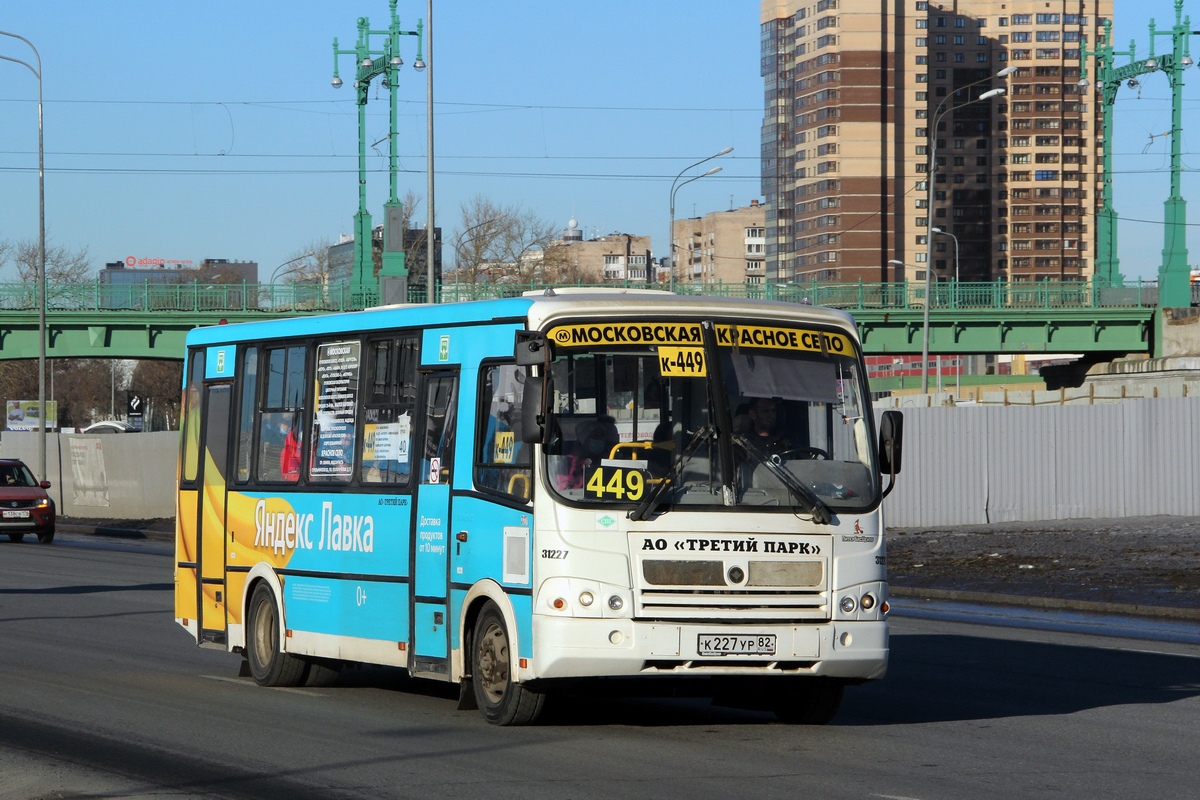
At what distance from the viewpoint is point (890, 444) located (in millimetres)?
10453

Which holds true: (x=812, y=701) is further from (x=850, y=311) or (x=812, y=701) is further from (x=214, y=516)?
(x=850, y=311)

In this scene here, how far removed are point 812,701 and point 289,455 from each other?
14.5 feet

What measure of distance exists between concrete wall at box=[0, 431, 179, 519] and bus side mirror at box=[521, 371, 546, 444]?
38.0 meters

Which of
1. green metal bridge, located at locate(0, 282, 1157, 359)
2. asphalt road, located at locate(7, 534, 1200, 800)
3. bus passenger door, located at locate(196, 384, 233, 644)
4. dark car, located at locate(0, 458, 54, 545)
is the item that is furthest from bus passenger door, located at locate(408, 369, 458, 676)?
green metal bridge, located at locate(0, 282, 1157, 359)

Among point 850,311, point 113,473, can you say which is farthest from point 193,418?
point 850,311

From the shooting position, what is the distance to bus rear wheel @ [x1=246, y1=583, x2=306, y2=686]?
12734 millimetres

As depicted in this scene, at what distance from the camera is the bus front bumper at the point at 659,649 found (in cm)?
949

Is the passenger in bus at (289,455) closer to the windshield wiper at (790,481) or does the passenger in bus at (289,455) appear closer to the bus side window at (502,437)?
the bus side window at (502,437)

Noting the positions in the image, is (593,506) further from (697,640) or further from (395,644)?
(395,644)

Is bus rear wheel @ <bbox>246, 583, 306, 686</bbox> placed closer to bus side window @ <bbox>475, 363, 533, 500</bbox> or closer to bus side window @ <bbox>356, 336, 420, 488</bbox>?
bus side window @ <bbox>356, 336, 420, 488</bbox>

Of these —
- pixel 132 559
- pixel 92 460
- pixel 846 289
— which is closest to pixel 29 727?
pixel 132 559

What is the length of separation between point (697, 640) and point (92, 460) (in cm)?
4206

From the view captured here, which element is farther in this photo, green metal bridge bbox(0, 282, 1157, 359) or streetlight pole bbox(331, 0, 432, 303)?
green metal bridge bbox(0, 282, 1157, 359)

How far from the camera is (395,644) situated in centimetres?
1123
